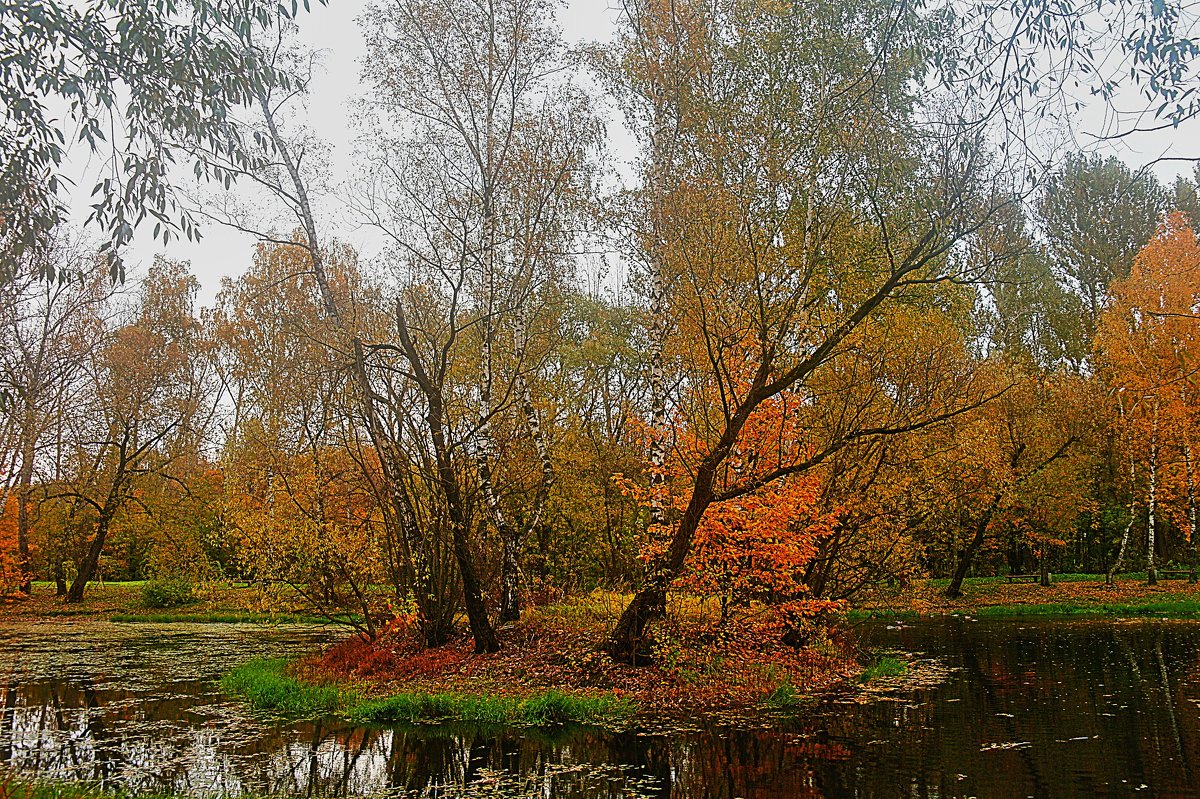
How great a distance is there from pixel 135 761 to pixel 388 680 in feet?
17.0

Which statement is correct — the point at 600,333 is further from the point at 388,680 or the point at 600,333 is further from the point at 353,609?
the point at 388,680

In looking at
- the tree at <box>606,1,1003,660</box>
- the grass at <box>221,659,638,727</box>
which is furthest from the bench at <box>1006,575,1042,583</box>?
the grass at <box>221,659,638,727</box>

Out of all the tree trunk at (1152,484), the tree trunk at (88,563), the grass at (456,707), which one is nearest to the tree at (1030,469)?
the tree trunk at (1152,484)

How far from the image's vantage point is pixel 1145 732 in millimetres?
10055

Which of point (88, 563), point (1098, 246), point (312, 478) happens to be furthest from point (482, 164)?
point (1098, 246)

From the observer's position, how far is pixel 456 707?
12453 mm

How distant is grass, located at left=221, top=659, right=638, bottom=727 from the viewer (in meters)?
12.0

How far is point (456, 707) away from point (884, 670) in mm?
8096

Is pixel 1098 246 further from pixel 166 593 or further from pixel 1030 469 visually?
pixel 166 593

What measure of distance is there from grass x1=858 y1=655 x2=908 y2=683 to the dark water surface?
3.37 feet

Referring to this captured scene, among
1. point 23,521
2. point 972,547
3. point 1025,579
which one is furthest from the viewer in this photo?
point 1025,579

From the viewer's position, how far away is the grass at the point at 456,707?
12047 mm

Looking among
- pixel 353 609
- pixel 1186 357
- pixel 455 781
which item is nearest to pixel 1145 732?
pixel 455 781

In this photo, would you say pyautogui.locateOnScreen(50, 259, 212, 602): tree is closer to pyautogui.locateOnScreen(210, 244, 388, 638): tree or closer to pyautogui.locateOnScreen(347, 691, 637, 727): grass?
pyautogui.locateOnScreen(210, 244, 388, 638): tree
